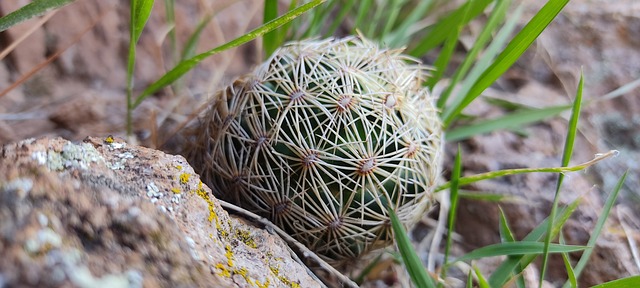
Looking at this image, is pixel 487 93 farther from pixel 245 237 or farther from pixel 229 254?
pixel 229 254

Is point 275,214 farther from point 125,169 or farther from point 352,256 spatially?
point 125,169

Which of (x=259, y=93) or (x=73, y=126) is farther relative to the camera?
(x=73, y=126)

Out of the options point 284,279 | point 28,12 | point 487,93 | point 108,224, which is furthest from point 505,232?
point 487,93

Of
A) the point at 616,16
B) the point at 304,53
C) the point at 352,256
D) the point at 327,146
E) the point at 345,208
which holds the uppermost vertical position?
the point at 616,16

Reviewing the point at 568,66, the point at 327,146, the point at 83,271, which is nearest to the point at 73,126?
the point at 327,146

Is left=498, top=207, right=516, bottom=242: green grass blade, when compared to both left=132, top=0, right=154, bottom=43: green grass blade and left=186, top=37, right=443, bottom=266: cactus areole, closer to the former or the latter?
left=186, top=37, right=443, bottom=266: cactus areole

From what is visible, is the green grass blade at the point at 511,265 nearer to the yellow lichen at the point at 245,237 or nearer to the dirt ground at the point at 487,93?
the dirt ground at the point at 487,93
